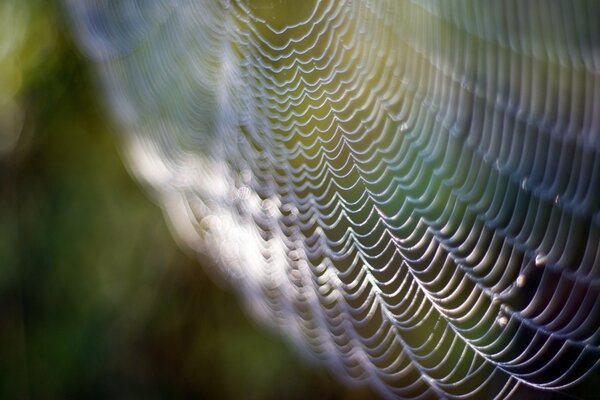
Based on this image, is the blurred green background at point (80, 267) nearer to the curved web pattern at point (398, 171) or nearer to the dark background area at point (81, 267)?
the dark background area at point (81, 267)

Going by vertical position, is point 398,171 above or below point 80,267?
above

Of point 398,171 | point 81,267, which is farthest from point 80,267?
point 398,171

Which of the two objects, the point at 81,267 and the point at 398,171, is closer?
the point at 398,171

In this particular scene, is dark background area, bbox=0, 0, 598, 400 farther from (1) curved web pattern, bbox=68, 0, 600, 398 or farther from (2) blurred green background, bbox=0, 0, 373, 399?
(1) curved web pattern, bbox=68, 0, 600, 398

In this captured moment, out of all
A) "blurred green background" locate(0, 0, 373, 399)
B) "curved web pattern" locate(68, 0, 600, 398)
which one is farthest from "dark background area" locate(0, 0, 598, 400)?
"curved web pattern" locate(68, 0, 600, 398)

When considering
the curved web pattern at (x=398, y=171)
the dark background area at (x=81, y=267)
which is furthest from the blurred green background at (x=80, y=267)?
the curved web pattern at (x=398, y=171)

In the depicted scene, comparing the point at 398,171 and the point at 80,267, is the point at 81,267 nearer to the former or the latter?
the point at 80,267

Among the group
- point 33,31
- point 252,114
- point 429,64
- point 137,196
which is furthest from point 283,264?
point 33,31
